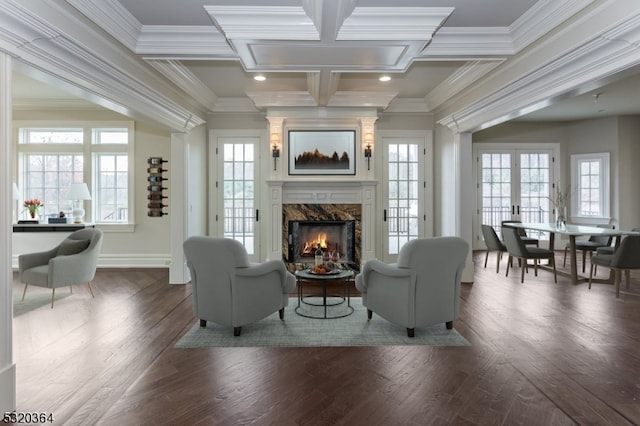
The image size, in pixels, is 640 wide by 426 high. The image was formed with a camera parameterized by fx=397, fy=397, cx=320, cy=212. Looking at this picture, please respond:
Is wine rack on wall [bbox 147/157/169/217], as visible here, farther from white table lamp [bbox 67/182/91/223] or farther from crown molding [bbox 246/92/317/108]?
crown molding [bbox 246/92/317/108]

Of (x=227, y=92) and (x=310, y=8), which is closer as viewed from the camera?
(x=310, y=8)

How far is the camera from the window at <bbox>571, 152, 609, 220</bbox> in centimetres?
862

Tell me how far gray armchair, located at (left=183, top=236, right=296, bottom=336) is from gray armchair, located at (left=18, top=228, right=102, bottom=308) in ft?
6.72

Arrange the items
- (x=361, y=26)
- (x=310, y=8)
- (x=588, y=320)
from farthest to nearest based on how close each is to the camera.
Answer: (x=588, y=320)
(x=361, y=26)
(x=310, y=8)

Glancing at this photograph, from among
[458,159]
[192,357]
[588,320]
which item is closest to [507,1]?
[458,159]

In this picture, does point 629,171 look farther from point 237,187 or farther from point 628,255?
point 237,187

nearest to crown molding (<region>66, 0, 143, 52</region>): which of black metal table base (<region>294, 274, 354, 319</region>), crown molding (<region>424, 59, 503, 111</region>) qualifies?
black metal table base (<region>294, 274, 354, 319</region>)

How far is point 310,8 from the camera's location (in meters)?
3.22

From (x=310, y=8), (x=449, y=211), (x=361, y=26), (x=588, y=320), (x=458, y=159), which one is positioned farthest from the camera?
(x=449, y=211)

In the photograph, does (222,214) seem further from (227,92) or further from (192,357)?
(192,357)

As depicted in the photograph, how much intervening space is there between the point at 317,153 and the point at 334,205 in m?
0.94

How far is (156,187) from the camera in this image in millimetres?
7160

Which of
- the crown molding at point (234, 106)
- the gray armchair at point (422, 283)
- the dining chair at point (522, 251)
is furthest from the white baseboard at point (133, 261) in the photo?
the dining chair at point (522, 251)

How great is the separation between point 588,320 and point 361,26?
3830 millimetres
